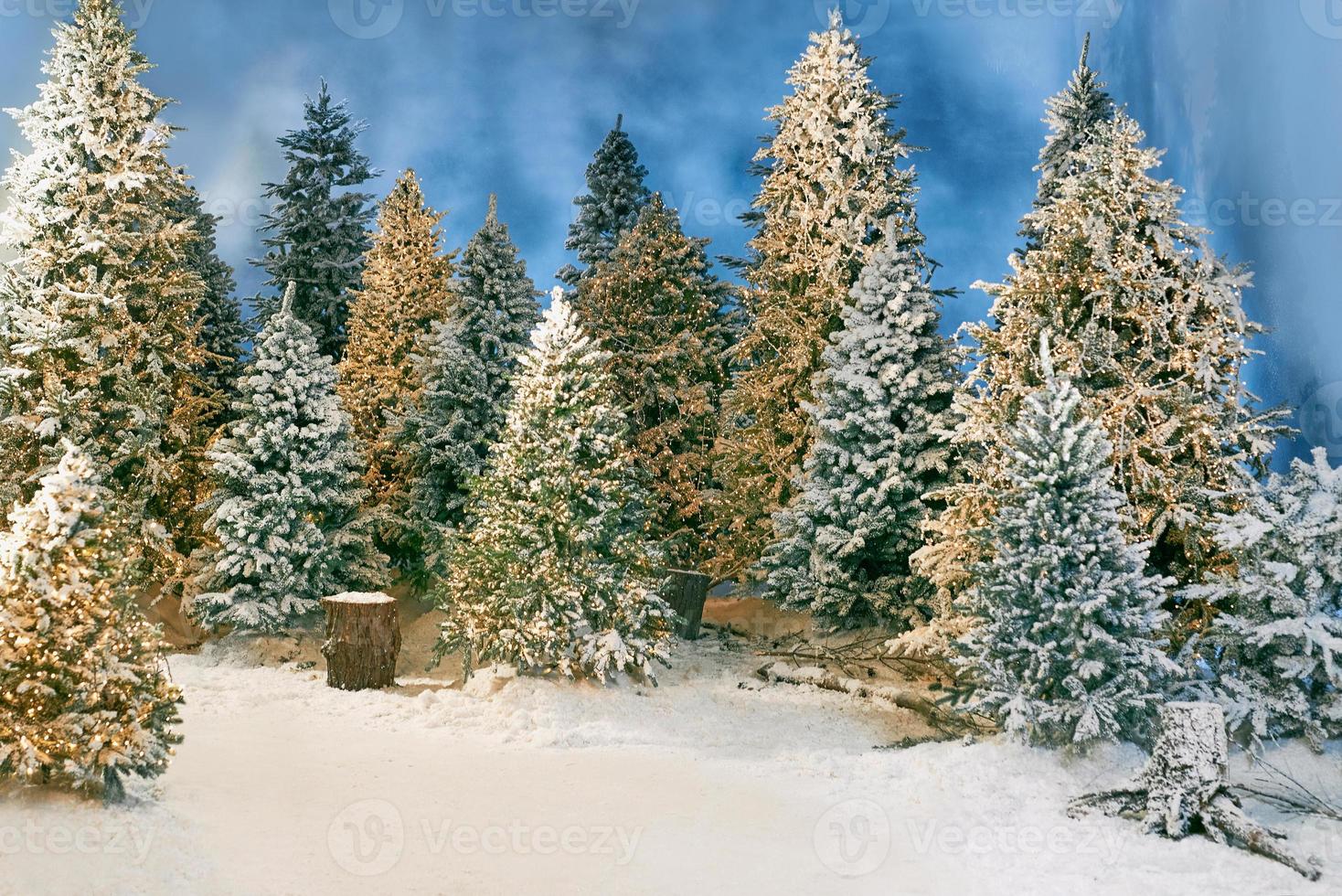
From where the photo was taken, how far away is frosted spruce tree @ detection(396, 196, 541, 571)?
18.7 meters

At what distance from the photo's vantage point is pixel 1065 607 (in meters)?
8.85

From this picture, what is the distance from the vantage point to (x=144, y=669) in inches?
267

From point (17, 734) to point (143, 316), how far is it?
1257cm

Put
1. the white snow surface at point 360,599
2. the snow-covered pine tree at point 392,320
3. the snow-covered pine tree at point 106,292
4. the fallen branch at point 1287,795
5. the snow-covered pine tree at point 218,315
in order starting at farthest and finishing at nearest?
the snow-covered pine tree at point 218,315
the snow-covered pine tree at point 392,320
the snow-covered pine tree at point 106,292
the white snow surface at point 360,599
the fallen branch at point 1287,795

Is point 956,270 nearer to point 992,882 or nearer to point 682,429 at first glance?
point 682,429

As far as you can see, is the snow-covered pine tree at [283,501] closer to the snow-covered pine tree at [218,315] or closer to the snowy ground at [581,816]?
the snowy ground at [581,816]

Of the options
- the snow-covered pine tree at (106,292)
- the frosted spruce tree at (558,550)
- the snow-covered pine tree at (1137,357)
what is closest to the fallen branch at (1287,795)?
the snow-covered pine tree at (1137,357)

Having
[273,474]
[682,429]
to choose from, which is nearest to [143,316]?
[273,474]

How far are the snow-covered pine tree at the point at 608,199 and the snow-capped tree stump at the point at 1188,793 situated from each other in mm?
21557

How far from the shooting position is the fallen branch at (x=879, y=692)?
11266 mm

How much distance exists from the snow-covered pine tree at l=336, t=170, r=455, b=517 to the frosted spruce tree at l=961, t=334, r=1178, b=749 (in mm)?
13252

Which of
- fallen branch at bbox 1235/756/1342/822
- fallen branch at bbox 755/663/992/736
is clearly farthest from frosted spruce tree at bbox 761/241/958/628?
fallen branch at bbox 1235/756/1342/822

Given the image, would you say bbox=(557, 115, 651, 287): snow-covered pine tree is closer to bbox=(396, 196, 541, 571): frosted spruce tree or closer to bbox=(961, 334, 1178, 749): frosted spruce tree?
bbox=(396, 196, 541, 571): frosted spruce tree

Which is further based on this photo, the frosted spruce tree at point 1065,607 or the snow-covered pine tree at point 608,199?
the snow-covered pine tree at point 608,199
